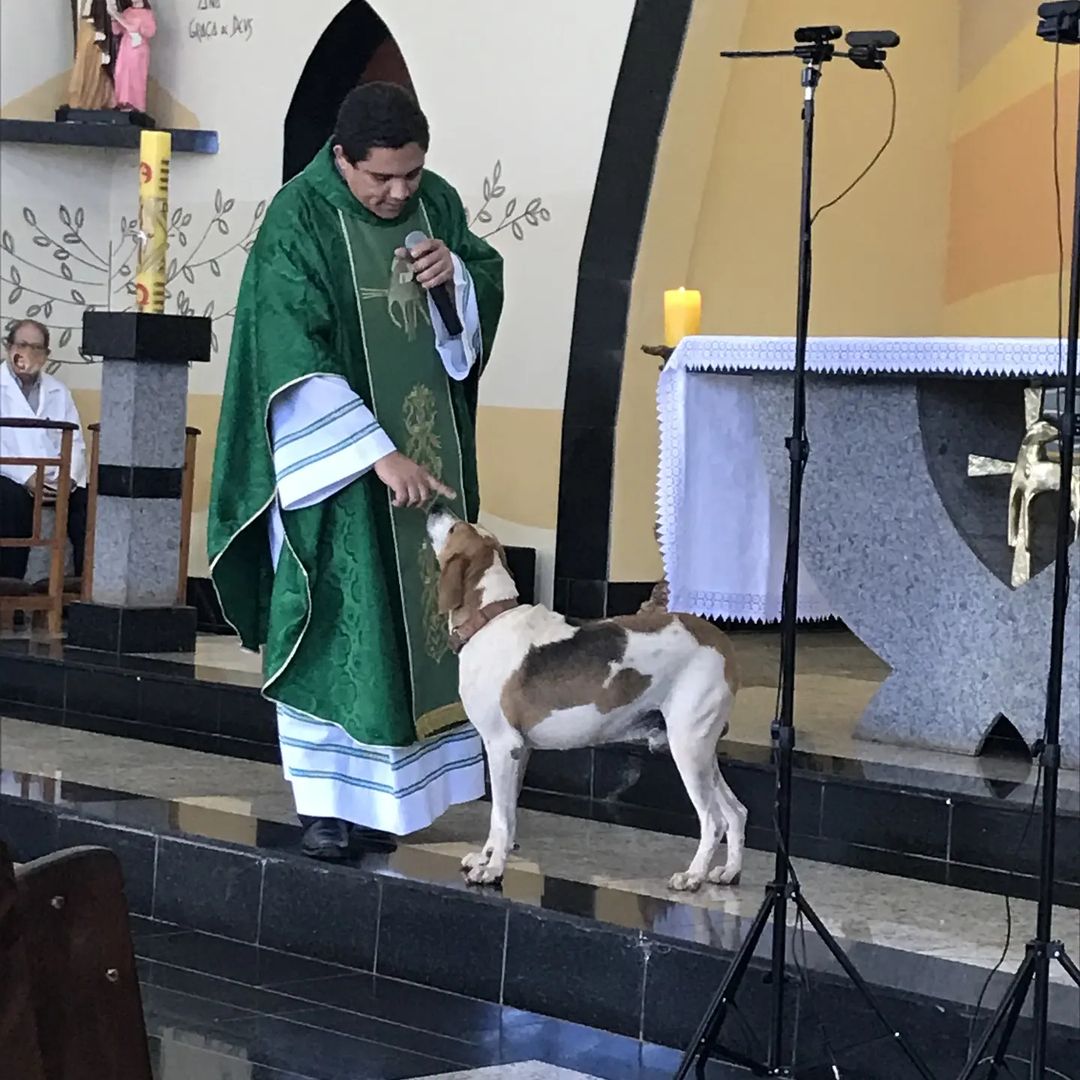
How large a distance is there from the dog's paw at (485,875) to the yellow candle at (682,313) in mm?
2077

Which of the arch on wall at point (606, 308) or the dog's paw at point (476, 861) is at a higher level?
the arch on wall at point (606, 308)

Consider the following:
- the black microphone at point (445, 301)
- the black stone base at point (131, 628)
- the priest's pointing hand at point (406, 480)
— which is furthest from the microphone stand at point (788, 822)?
the black stone base at point (131, 628)

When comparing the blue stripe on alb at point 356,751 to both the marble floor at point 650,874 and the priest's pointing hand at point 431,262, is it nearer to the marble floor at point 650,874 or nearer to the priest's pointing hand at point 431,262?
the marble floor at point 650,874

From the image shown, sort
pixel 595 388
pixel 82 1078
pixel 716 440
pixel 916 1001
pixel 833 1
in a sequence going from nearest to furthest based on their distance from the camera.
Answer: pixel 82 1078 < pixel 916 1001 < pixel 716 440 < pixel 595 388 < pixel 833 1

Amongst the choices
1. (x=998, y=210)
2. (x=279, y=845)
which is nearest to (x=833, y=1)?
(x=998, y=210)

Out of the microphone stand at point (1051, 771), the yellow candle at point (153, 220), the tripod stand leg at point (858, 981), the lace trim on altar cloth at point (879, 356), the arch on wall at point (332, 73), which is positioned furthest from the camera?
the arch on wall at point (332, 73)

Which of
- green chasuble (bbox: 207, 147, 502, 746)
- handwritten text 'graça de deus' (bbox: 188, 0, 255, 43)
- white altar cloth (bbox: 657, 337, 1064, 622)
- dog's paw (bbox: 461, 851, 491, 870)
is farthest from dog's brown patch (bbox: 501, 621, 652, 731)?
handwritten text 'graça de deus' (bbox: 188, 0, 255, 43)

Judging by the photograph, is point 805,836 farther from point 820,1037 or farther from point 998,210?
point 998,210

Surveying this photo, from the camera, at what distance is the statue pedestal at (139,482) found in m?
7.39

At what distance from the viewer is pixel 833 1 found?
859 cm

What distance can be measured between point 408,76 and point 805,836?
4578mm

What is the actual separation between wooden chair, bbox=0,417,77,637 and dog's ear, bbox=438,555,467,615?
3.92m

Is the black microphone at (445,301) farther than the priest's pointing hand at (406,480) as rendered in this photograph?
Yes

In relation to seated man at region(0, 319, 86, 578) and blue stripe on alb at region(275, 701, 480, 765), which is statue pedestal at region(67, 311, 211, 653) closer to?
seated man at region(0, 319, 86, 578)
